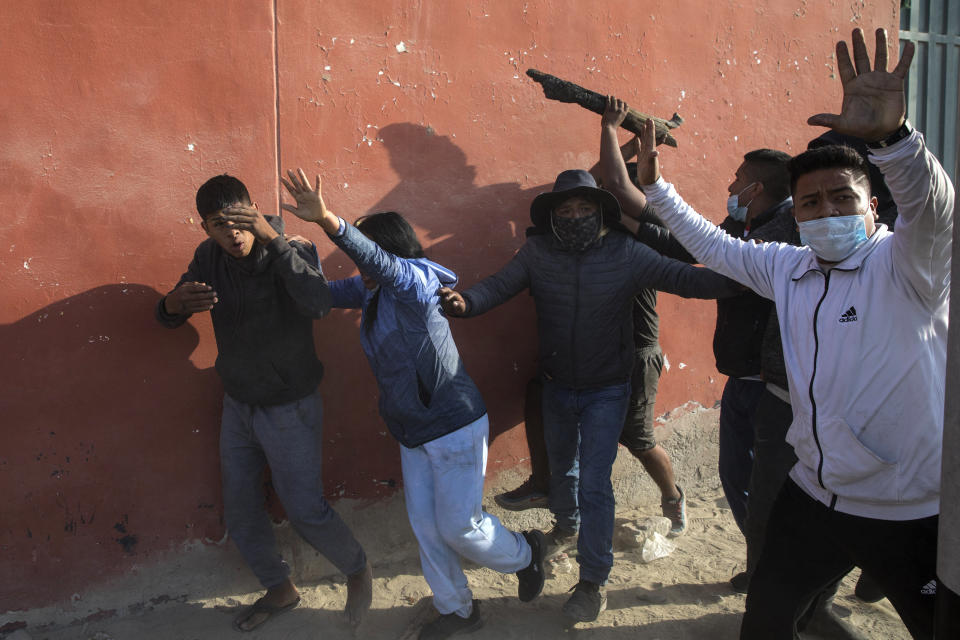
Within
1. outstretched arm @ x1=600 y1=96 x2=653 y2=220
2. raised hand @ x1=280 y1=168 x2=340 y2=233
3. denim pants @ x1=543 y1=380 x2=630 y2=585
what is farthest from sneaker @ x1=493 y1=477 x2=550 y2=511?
raised hand @ x1=280 y1=168 x2=340 y2=233

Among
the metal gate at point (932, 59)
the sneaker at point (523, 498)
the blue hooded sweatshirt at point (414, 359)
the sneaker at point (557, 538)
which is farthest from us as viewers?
the metal gate at point (932, 59)

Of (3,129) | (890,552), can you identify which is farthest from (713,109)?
(3,129)

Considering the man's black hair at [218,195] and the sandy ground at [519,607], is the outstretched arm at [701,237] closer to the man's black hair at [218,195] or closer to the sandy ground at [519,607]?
the man's black hair at [218,195]

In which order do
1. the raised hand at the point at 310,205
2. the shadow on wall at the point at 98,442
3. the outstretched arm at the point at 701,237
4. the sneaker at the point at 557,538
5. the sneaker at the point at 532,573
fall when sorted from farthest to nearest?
the sneaker at the point at 557,538
the sneaker at the point at 532,573
the shadow on wall at the point at 98,442
the raised hand at the point at 310,205
the outstretched arm at the point at 701,237

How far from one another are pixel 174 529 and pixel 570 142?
2974 millimetres

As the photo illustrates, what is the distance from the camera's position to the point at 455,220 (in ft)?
13.2

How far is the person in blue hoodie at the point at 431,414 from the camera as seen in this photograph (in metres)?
3.18

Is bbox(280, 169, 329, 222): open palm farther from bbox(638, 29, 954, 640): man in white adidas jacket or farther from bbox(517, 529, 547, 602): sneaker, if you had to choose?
bbox(517, 529, 547, 602): sneaker

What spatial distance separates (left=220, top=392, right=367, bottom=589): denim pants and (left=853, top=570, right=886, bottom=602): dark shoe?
97.2 inches

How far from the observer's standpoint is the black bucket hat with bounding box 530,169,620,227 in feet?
11.4

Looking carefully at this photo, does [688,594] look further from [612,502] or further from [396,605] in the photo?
[396,605]

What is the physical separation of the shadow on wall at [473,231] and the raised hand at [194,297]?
1.03m

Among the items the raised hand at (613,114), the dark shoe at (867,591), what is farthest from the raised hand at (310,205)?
the dark shoe at (867,591)

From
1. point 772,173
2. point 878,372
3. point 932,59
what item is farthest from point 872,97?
point 932,59
